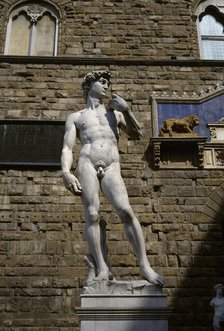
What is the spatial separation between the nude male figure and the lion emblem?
3.07m

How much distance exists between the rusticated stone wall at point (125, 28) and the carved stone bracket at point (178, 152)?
7.50 feet

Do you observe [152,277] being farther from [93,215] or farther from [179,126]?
[179,126]

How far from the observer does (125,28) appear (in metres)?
9.90

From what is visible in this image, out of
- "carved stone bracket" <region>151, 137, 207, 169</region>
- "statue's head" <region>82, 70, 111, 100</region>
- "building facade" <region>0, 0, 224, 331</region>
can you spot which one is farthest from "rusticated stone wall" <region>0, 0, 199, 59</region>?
"statue's head" <region>82, 70, 111, 100</region>

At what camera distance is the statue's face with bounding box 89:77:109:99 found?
5.40m

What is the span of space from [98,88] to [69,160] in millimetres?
975

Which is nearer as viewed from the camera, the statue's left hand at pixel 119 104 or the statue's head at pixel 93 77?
the statue's left hand at pixel 119 104

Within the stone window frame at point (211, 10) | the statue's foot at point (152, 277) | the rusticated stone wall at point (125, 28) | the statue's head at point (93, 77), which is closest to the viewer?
the statue's foot at point (152, 277)

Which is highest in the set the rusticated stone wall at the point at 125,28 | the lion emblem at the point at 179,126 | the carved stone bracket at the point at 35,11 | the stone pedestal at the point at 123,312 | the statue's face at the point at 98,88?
the carved stone bracket at the point at 35,11

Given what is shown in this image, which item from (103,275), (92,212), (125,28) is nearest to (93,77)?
(92,212)

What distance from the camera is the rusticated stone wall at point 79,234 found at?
7.06 m

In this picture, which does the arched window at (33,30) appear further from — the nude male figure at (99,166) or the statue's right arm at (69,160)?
the statue's right arm at (69,160)

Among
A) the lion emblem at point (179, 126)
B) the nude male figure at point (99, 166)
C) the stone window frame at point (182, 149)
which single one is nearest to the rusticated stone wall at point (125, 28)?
the lion emblem at point (179, 126)

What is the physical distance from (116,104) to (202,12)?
6289 mm
